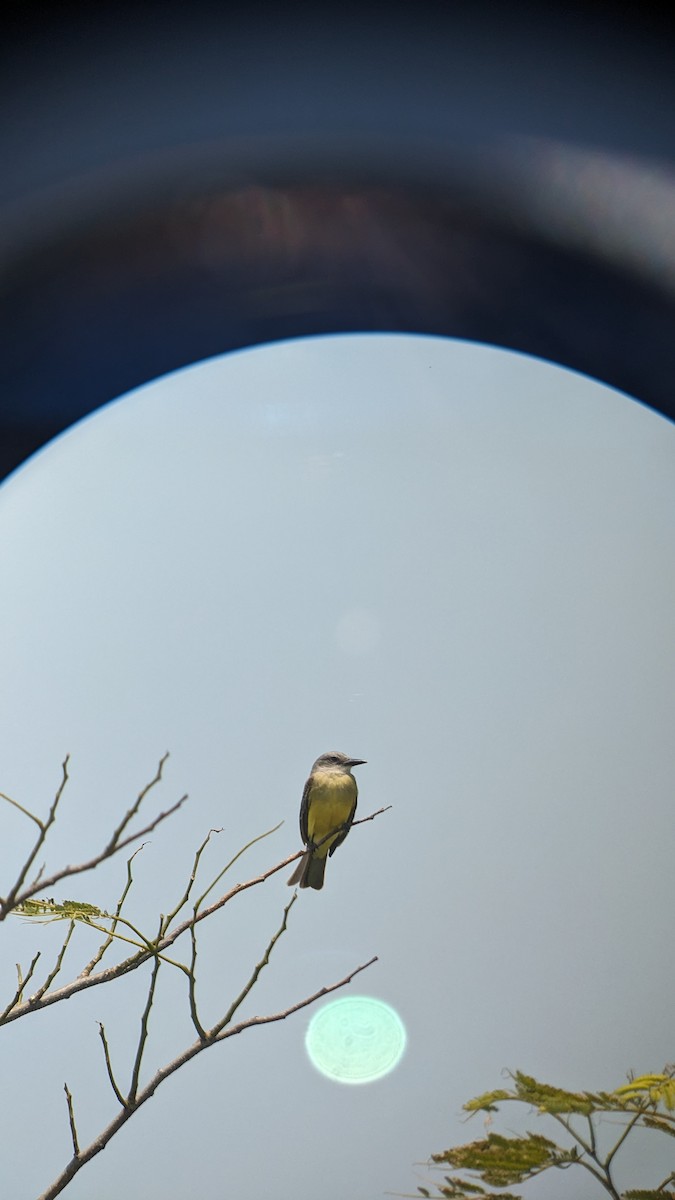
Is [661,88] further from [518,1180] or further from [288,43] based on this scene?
[518,1180]

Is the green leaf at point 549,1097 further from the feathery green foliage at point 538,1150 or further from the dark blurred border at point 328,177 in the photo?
the dark blurred border at point 328,177

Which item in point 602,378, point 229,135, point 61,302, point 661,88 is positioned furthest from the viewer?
point 602,378

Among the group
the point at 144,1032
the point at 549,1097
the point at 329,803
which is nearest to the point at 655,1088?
the point at 549,1097

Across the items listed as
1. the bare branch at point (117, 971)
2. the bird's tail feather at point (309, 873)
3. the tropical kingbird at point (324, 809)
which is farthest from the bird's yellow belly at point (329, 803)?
the bare branch at point (117, 971)

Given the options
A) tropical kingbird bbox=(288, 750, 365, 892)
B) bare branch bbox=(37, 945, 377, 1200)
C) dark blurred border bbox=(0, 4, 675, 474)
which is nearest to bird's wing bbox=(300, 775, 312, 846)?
tropical kingbird bbox=(288, 750, 365, 892)

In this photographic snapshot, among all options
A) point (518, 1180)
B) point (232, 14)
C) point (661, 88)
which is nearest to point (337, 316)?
point (232, 14)

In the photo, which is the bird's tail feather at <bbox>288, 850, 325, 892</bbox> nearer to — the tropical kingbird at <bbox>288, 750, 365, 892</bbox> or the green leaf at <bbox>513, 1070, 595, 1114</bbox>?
the tropical kingbird at <bbox>288, 750, 365, 892</bbox>
